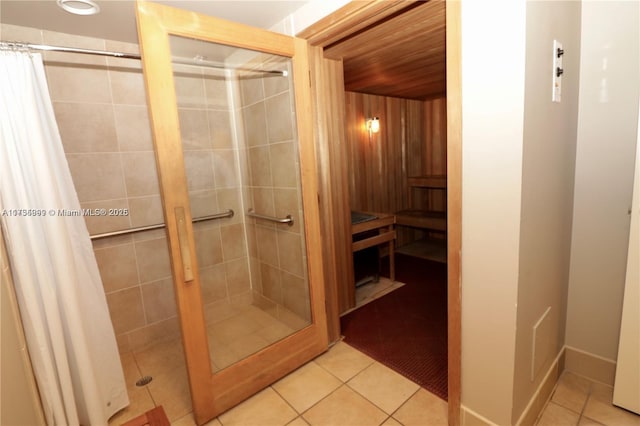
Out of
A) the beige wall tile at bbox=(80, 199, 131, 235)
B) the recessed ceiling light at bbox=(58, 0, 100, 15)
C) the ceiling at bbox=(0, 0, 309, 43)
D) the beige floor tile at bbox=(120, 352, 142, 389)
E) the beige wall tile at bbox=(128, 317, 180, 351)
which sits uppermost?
the ceiling at bbox=(0, 0, 309, 43)

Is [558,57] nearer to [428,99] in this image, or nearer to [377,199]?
[377,199]

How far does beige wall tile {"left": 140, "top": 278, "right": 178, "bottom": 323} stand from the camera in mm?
2381

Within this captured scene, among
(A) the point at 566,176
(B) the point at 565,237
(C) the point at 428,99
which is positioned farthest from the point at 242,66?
(C) the point at 428,99

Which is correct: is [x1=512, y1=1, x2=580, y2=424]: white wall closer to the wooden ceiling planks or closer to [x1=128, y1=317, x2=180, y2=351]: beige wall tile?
the wooden ceiling planks

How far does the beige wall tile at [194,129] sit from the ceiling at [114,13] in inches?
23.2

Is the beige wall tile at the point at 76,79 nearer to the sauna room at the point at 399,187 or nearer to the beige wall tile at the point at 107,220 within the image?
the beige wall tile at the point at 107,220

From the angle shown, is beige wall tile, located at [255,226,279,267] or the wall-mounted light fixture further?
the wall-mounted light fixture

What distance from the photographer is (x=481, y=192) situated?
4.19 ft

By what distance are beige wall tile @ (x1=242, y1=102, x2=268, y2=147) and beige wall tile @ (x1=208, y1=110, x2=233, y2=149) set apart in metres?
0.11

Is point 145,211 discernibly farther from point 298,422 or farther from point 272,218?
point 298,422

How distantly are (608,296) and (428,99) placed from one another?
144 inches

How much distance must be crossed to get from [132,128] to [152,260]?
994mm

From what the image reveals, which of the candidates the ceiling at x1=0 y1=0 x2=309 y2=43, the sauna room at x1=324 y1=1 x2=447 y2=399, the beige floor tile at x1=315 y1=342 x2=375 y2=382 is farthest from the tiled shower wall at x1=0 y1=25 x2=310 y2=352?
the sauna room at x1=324 y1=1 x2=447 y2=399

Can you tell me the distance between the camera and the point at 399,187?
4.63m
